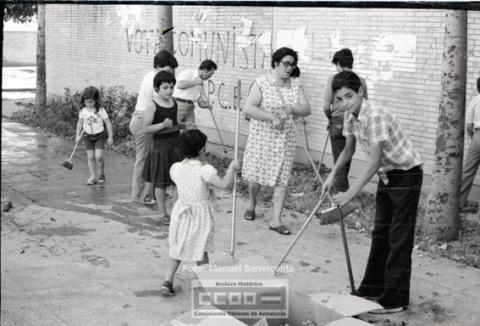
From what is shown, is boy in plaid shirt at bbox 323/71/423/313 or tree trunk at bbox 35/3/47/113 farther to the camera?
tree trunk at bbox 35/3/47/113

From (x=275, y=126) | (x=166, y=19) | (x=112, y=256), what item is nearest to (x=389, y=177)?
(x=275, y=126)

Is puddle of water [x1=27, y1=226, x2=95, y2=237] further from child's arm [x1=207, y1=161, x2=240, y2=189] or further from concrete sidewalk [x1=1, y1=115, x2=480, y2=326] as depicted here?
child's arm [x1=207, y1=161, x2=240, y2=189]

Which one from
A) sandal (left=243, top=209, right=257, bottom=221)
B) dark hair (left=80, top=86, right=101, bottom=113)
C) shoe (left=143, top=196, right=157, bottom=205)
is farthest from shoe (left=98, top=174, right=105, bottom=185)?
sandal (left=243, top=209, right=257, bottom=221)

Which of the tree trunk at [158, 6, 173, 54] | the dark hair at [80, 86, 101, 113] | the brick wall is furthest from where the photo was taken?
the brick wall

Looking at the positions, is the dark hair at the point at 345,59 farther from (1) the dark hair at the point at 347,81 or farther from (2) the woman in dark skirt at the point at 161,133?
(1) the dark hair at the point at 347,81

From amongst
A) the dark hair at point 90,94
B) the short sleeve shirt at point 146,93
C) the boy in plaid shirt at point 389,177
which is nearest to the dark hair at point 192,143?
the boy in plaid shirt at point 389,177

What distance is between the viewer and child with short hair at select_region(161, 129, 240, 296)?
4.16m

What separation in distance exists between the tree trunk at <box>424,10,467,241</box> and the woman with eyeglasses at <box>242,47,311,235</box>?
3.76ft

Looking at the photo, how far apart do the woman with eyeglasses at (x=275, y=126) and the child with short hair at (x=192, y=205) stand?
1493mm

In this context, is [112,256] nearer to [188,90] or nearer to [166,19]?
[188,90]

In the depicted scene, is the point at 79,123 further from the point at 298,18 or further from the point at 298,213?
the point at 298,18

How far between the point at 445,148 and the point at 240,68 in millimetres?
3475

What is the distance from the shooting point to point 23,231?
5660 mm

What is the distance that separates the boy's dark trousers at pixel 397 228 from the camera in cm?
407
